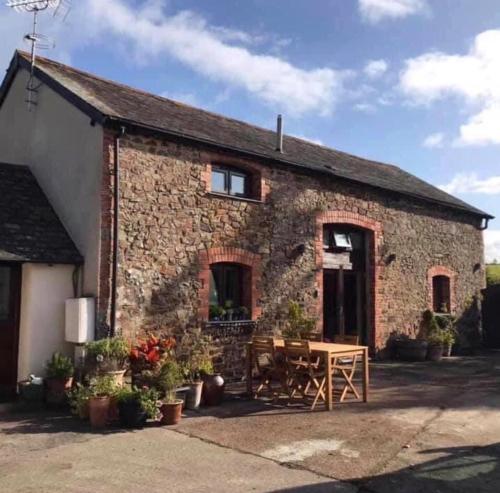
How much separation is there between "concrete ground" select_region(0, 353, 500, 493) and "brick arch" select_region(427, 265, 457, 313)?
6.70m

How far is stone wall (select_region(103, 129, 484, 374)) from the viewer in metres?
8.91

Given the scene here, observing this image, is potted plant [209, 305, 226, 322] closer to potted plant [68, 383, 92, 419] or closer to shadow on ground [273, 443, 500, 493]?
potted plant [68, 383, 92, 419]

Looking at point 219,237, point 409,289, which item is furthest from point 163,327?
point 409,289

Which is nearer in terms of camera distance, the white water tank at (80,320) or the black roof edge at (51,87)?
the white water tank at (80,320)

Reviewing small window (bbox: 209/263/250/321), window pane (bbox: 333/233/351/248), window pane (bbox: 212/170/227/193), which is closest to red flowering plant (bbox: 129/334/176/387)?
small window (bbox: 209/263/250/321)

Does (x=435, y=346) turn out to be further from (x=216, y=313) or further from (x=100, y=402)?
(x=100, y=402)

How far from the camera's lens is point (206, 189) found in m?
9.95

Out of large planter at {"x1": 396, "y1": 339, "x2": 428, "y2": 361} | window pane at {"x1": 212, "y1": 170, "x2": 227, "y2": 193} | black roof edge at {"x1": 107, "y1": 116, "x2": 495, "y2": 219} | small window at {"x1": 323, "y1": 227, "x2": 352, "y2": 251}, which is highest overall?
black roof edge at {"x1": 107, "y1": 116, "x2": 495, "y2": 219}

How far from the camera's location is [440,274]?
51.3 ft

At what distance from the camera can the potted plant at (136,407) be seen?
686 centimetres

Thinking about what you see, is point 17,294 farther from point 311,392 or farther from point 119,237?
point 311,392

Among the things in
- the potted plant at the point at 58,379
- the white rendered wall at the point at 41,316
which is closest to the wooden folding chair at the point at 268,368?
the potted plant at the point at 58,379

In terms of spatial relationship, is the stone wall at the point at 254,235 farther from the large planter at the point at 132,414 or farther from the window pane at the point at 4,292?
the large planter at the point at 132,414

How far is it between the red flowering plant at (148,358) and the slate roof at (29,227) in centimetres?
182
